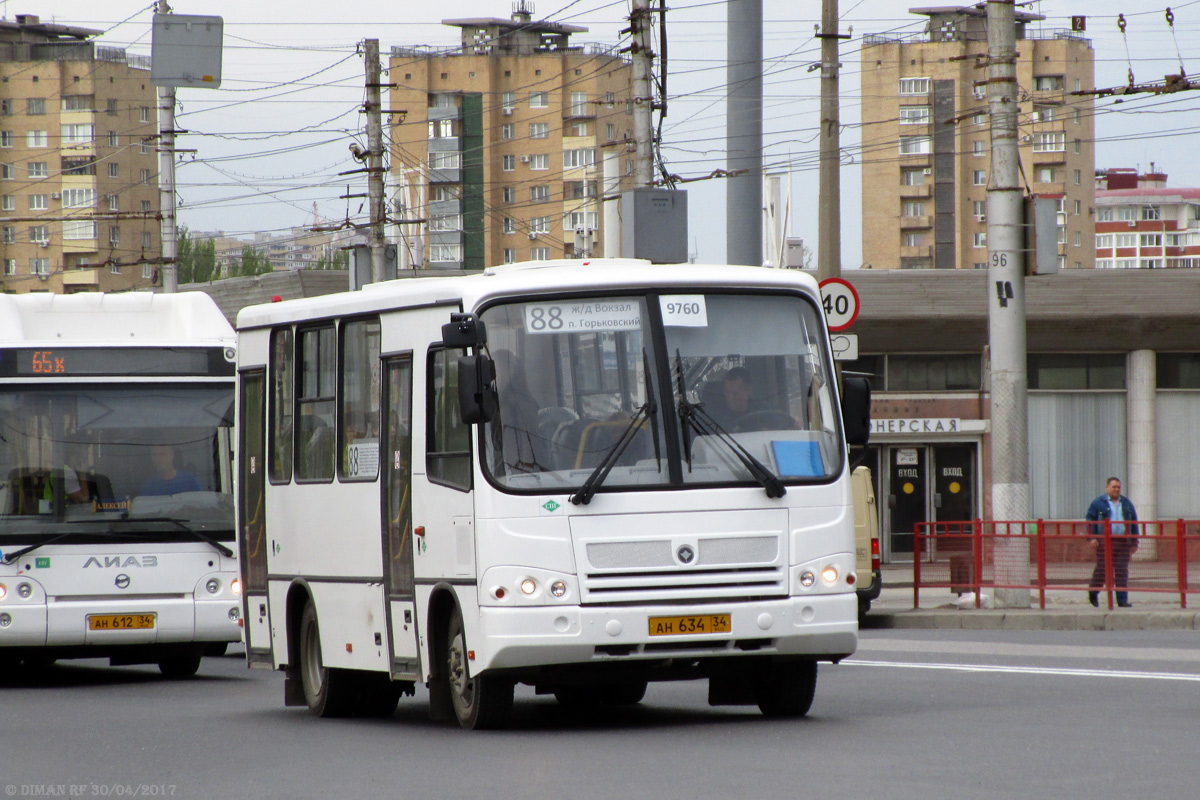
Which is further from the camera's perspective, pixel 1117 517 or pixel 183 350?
pixel 1117 517

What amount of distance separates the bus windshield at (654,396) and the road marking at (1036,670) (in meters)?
4.31

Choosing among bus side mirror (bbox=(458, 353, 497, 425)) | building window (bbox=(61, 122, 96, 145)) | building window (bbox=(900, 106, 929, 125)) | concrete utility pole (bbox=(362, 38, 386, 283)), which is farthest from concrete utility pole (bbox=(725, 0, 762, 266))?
building window (bbox=(61, 122, 96, 145))

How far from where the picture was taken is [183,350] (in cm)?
1703

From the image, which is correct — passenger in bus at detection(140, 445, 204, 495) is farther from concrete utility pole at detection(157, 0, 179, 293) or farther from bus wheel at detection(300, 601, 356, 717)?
concrete utility pole at detection(157, 0, 179, 293)

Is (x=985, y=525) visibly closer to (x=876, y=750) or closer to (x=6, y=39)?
(x=876, y=750)

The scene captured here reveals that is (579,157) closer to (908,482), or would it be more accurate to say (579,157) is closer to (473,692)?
(908,482)

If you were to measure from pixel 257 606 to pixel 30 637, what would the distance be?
3109mm

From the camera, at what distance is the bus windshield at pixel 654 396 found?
428 inches

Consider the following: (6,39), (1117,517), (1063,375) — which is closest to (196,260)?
(6,39)

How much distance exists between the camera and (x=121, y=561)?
16.6 metres

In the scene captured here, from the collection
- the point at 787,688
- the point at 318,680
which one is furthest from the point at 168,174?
the point at 787,688

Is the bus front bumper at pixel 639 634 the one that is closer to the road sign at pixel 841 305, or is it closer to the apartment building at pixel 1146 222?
the road sign at pixel 841 305

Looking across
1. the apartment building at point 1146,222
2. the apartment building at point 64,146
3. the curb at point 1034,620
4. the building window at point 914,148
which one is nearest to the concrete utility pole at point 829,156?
the curb at point 1034,620

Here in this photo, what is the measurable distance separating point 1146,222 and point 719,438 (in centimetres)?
17141
